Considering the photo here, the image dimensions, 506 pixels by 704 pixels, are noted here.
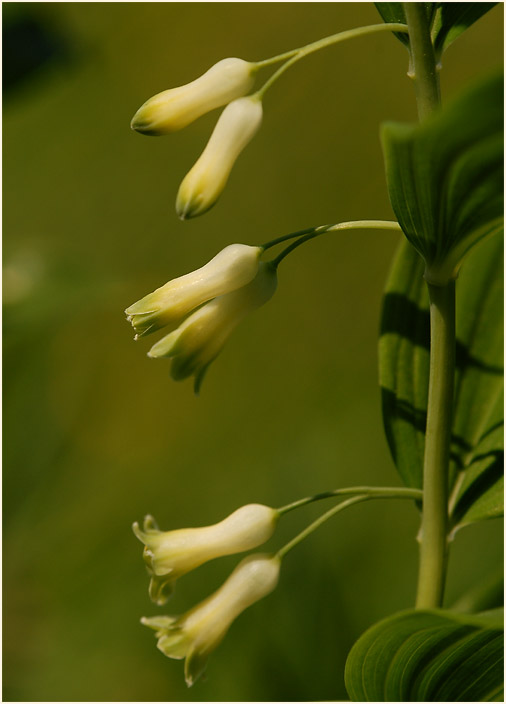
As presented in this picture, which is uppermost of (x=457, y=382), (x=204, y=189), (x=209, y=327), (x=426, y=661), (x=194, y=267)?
(x=204, y=189)

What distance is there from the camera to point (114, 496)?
284 centimetres

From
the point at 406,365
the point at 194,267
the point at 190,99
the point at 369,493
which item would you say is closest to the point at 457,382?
the point at 406,365

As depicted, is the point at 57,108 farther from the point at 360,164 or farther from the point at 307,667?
the point at 307,667

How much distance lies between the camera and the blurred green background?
243cm

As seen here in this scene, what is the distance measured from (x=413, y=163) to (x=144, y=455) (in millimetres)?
2656

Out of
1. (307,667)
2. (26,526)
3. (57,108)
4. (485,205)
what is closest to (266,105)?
(57,108)

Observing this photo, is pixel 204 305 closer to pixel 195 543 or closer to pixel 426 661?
pixel 195 543

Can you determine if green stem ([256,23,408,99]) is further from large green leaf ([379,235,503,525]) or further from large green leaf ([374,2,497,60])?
large green leaf ([379,235,503,525])

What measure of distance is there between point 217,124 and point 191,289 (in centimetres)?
14

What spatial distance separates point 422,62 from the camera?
1.74 feet

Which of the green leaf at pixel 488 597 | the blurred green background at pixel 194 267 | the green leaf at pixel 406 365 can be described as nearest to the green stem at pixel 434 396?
the green leaf at pixel 406 365

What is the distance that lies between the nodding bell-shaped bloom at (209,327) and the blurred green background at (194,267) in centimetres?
170

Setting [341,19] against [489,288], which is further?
[341,19]

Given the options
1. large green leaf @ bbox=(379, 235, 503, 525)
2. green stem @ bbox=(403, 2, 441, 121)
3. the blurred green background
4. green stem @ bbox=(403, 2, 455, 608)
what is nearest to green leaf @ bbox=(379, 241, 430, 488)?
large green leaf @ bbox=(379, 235, 503, 525)
